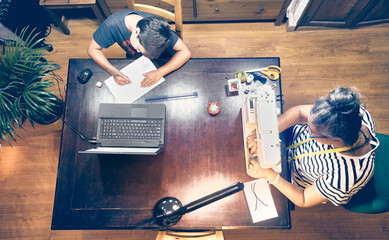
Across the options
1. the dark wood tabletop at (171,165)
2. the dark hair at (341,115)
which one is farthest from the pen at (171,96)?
the dark hair at (341,115)

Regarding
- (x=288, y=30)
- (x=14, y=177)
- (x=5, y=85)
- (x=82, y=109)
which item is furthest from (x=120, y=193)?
(x=288, y=30)

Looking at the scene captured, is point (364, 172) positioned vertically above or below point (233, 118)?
below

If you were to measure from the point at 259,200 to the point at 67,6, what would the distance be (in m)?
2.38

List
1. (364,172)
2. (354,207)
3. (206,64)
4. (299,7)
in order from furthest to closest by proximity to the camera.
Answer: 1. (299,7)
2. (206,64)
3. (354,207)
4. (364,172)

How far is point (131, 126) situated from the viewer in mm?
1452

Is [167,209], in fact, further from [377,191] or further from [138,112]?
[377,191]

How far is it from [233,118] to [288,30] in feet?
5.62

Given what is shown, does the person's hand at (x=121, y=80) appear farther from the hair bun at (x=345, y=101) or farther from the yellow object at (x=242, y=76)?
the hair bun at (x=345, y=101)

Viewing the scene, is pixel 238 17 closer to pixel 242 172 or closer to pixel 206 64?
pixel 206 64

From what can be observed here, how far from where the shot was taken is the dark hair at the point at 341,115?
3.43 feet

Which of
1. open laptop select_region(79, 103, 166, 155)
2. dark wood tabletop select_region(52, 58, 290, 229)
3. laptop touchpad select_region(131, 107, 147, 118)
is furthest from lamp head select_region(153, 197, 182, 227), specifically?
laptop touchpad select_region(131, 107, 147, 118)

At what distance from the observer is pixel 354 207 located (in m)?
→ 1.39

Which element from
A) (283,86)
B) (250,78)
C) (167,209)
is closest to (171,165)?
(167,209)

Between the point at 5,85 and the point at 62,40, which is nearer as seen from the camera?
the point at 5,85
